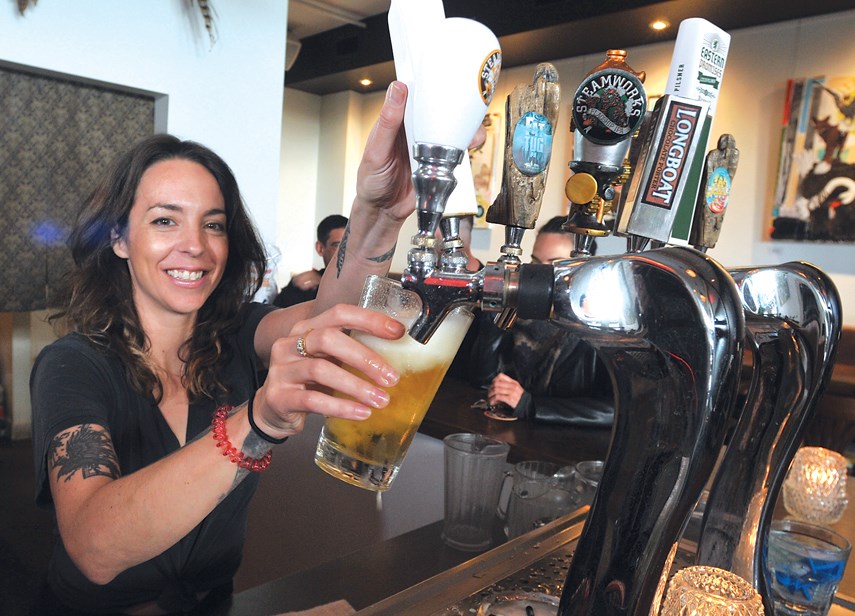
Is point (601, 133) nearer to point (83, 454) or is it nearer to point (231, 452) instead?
point (231, 452)

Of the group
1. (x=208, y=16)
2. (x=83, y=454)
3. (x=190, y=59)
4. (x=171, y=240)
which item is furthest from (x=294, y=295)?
(x=83, y=454)

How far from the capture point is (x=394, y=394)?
1.79 ft

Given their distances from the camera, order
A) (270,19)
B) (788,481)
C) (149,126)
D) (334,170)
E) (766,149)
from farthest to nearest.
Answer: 1. (334,170)
2. (766,149)
3. (270,19)
4. (149,126)
5. (788,481)

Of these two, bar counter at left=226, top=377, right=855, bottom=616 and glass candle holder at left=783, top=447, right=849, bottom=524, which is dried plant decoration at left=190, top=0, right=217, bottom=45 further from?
glass candle holder at left=783, top=447, right=849, bottom=524

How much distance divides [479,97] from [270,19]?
3.45 metres

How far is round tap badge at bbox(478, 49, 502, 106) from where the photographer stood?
18.1 inches

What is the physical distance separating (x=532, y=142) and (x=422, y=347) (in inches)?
8.7

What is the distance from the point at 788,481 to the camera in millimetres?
1045

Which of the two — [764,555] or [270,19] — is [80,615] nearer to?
[764,555]

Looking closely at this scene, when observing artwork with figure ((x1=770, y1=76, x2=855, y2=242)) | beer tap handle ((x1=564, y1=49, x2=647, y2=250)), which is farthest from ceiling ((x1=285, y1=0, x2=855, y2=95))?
beer tap handle ((x1=564, y1=49, x2=647, y2=250))

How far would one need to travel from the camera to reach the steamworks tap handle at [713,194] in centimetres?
73

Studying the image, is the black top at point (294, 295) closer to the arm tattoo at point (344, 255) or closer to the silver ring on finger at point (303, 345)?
the arm tattoo at point (344, 255)

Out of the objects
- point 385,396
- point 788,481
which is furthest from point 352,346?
point 788,481

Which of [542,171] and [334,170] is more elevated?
[334,170]
